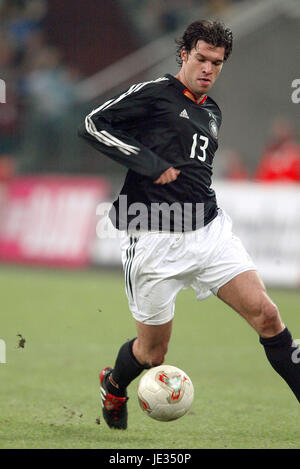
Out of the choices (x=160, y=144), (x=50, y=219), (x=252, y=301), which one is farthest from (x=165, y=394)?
(x=50, y=219)

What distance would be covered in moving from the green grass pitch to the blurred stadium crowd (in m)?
4.03

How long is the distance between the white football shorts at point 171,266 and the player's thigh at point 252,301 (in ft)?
0.17

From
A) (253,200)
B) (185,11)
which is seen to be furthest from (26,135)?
(253,200)

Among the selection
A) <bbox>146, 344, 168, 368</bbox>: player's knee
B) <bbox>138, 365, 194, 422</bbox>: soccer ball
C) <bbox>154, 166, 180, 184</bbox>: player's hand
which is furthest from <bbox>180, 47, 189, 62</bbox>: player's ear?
<bbox>138, 365, 194, 422</bbox>: soccer ball

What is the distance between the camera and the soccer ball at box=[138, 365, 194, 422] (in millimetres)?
5418

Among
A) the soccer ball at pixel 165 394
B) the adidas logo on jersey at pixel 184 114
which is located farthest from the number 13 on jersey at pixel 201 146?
the soccer ball at pixel 165 394

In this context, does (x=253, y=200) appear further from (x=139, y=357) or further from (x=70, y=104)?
(x=139, y=357)

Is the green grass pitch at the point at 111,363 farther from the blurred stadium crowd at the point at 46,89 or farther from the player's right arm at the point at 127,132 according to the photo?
the blurred stadium crowd at the point at 46,89

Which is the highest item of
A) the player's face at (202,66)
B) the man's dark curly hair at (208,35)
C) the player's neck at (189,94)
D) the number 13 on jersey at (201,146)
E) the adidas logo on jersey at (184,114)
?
the man's dark curly hair at (208,35)

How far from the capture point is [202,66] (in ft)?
18.4

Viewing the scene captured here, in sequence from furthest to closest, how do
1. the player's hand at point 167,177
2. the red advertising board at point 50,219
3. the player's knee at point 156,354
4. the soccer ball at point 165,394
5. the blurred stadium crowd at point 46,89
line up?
the blurred stadium crowd at point 46,89 → the red advertising board at point 50,219 → the player's knee at point 156,354 → the soccer ball at point 165,394 → the player's hand at point 167,177

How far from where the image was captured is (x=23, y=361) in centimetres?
822

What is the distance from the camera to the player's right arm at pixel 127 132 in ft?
17.5

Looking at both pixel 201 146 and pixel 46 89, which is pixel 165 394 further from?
pixel 46 89
